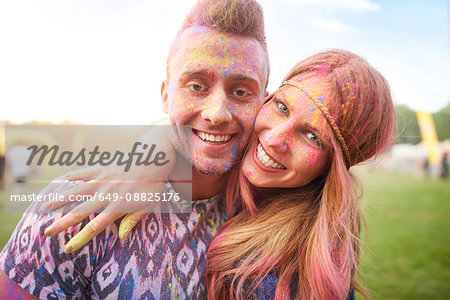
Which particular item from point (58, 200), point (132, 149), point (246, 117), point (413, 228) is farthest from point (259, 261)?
point (413, 228)

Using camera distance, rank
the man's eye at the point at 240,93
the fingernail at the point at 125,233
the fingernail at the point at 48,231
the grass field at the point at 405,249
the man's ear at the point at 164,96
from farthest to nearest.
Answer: the grass field at the point at 405,249, the man's ear at the point at 164,96, the man's eye at the point at 240,93, the fingernail at the point at 125,233, the fingernail at the point at 48,231

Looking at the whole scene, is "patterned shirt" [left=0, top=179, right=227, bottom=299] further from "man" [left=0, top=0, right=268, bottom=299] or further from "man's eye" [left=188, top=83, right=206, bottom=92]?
"man's eye" [left=188, top=83, right=206, bottom=92]

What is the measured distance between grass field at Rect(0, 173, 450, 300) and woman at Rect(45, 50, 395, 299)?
0.41 m

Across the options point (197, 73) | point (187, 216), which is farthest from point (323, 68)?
point (187, 216)

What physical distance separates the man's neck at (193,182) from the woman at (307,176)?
Answer: 214 mm

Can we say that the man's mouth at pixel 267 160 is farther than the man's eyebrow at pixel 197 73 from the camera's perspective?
Yes

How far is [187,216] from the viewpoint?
1.80 meters

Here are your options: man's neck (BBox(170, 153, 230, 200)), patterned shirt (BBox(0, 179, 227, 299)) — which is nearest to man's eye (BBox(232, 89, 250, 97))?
man's neck (BBox(170, 153, 230, 200))

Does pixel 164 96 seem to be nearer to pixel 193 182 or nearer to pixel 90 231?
pixel 193 182

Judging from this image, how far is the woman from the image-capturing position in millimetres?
1718

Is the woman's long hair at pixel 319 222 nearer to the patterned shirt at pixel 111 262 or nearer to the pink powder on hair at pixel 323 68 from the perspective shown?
the pink powder on hair at pixel 323 68

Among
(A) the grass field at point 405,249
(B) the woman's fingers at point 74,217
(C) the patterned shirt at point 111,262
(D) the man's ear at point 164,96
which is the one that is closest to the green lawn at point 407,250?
(A) the grass field at point 405,249

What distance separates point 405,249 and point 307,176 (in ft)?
20.0

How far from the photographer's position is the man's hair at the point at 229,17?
69.6 inches
